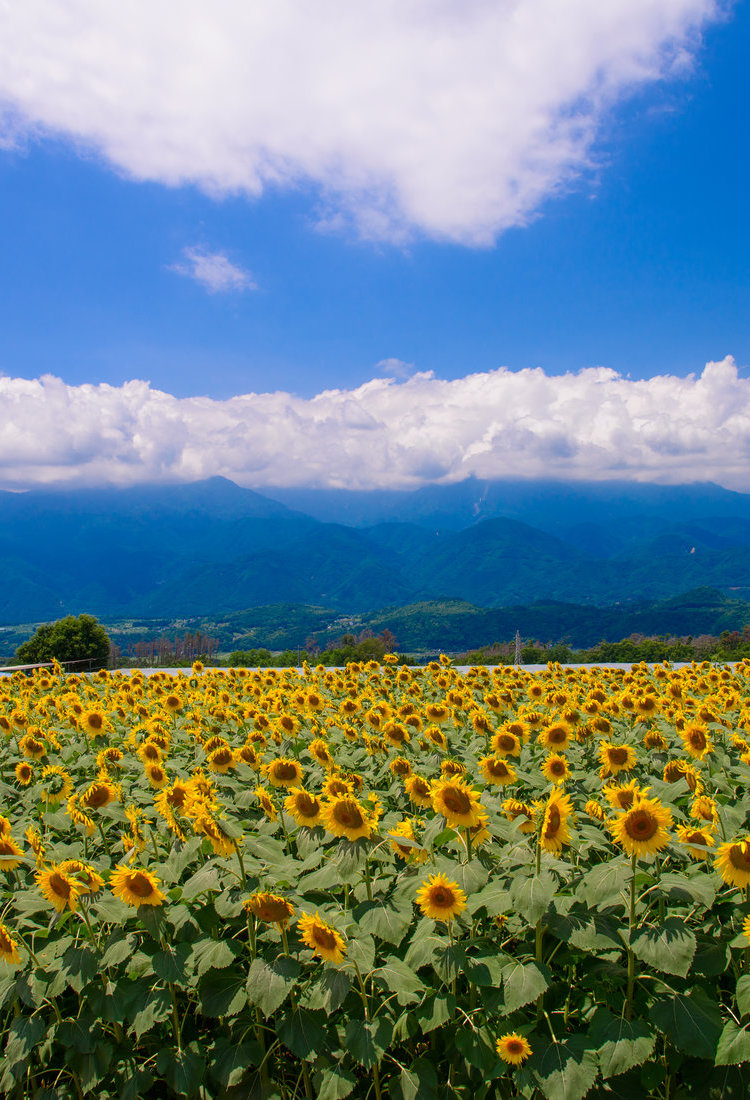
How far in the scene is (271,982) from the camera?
2.84m

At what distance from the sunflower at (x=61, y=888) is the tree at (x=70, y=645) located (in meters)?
27.8

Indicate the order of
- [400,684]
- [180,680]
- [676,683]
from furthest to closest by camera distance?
1. [180,680]
2. [400,684]
3. [676,683]

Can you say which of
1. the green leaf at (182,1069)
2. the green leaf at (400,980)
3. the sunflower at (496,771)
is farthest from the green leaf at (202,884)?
the sunflower at (496,771)

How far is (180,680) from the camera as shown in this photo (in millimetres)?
10766

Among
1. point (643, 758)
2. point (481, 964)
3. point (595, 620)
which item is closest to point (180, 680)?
point (643, 758)

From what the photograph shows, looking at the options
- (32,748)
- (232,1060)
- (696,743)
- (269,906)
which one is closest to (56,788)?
(32,748)

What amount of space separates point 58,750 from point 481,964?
5.22 metres

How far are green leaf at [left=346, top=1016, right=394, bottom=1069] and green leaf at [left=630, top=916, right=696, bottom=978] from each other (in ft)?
3.90

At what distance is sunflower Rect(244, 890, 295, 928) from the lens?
2984mm

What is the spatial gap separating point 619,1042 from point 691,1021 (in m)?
0.32

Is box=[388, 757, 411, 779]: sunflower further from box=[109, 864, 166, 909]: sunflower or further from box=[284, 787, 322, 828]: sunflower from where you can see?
box=[109, 864, 166, 909]: sunflower

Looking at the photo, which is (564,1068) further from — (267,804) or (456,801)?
(267,804)

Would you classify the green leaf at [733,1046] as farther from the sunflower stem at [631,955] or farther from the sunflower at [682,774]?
the sunflower at [682,774]

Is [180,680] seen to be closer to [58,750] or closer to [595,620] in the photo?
[58,750]
